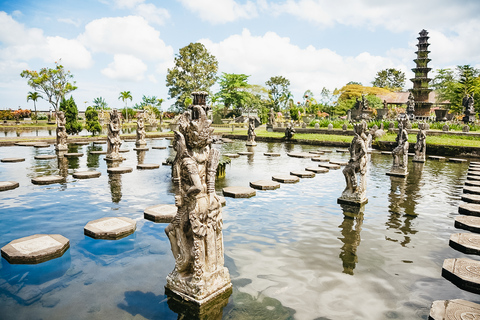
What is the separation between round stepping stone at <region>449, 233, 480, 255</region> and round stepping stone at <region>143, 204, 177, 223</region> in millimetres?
5327

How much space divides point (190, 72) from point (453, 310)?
157 ft

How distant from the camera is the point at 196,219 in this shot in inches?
141

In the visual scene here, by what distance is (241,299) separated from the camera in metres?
3.76

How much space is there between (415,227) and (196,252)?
5.00m

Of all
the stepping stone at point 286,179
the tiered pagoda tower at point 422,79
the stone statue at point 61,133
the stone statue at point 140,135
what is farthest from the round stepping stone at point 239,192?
the tiered pagoda tower at point 422,79

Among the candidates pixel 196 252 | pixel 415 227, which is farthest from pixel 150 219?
pixel 415 227

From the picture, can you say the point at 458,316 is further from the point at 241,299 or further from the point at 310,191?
the point at 310,191

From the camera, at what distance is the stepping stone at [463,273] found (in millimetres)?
4109

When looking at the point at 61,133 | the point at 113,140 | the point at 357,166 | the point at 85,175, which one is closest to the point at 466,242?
the point at 357,166

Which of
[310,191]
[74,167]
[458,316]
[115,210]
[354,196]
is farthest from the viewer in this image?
[74,167]

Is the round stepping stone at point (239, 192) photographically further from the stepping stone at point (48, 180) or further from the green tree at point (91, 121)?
the green tree at point (91, 121)

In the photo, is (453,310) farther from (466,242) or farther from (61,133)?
(61,133)

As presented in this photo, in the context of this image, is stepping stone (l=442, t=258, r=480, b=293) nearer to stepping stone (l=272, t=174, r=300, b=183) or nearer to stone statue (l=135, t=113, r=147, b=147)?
stepping stone (l=272, t=174, r=300, b=183)

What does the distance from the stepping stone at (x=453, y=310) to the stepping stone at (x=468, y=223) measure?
3.20 meters
